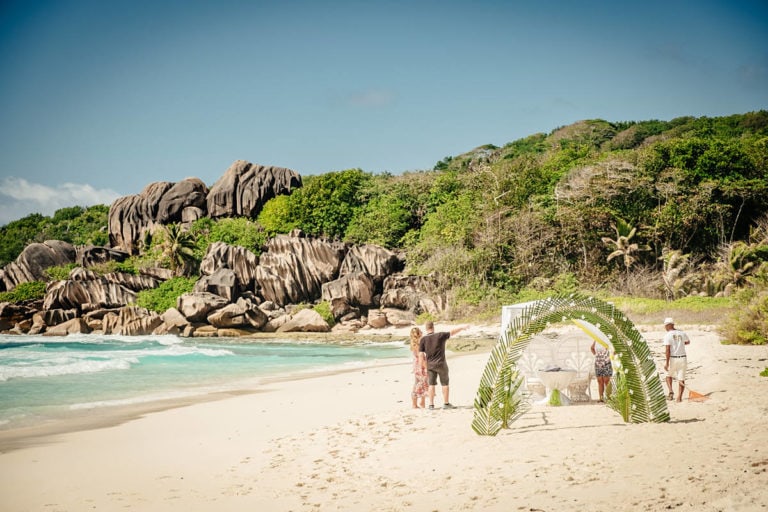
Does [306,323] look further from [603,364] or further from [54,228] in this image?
[54,228]

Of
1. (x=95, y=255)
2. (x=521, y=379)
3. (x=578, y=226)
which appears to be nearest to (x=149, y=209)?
(x=95, y=255)

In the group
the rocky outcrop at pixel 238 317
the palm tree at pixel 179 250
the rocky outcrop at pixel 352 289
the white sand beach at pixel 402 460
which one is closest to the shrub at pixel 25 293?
the palm tree at pixel 179 250

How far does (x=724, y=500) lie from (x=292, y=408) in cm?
735

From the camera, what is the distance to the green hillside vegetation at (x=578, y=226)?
29.2 metres

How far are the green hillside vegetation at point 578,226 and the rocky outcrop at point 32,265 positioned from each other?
8028 millimetres

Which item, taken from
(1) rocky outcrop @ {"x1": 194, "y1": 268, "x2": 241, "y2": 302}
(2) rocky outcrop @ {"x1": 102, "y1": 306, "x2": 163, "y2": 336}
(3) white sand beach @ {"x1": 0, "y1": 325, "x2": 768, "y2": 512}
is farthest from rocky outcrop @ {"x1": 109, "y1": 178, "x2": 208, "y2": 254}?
(3) white sand beach @ {"x1": 0, "y1": 325, "x2": 768, "y2": 512}

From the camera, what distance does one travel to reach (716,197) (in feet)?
99.4

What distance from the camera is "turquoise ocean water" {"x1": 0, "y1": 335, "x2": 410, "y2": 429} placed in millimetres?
11859

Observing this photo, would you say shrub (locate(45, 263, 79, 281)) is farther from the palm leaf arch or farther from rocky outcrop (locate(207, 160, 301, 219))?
the palm leaf arch

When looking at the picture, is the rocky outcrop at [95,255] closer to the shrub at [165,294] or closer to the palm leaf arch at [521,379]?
the shrub at [165,294]

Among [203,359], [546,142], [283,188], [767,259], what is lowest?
[203,359]

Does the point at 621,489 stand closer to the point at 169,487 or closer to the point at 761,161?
the point at 169,487

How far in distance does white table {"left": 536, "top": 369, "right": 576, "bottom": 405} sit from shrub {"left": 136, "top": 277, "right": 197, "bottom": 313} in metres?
31.8

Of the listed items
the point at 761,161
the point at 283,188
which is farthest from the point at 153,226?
the point at 761,161
